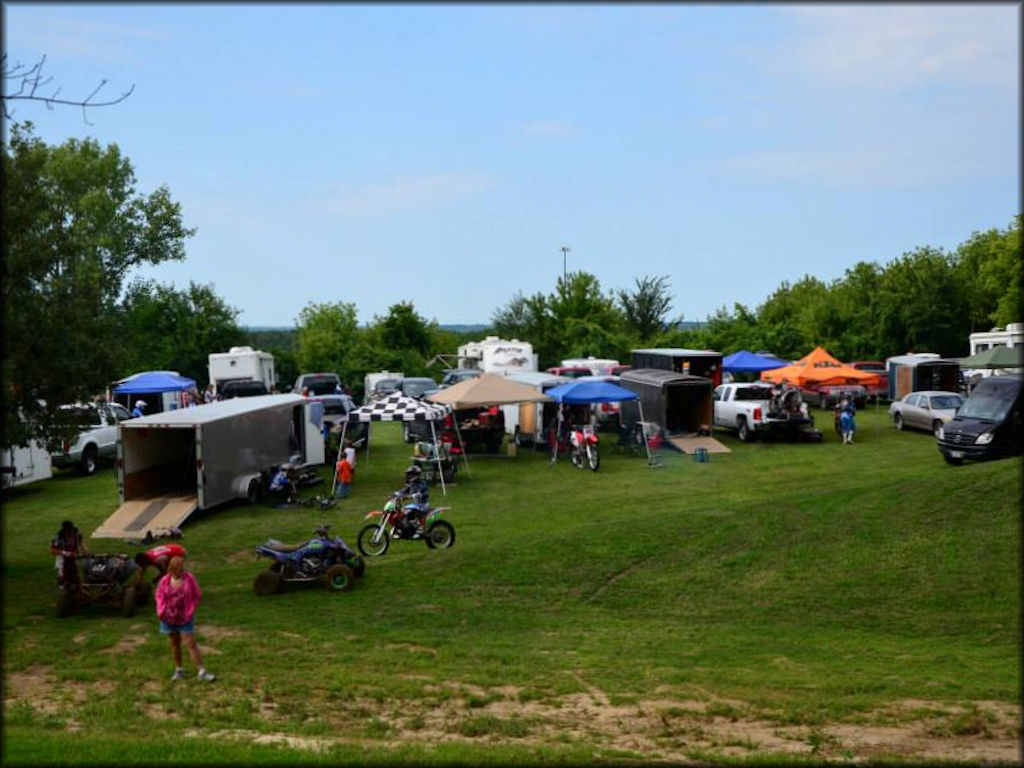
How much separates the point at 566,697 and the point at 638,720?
3.38 ft

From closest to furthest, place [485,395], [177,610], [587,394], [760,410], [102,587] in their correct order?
[177,610] → [102,587] → [485,395] → [587,394] → [760,410]

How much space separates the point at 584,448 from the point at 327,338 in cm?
3257

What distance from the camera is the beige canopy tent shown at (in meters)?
26.1

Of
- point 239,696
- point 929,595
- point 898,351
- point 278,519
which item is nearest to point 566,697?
point 239,696

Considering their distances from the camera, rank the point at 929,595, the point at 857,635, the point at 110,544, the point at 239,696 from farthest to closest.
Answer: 1. the point at 110,544
2. the point at 929,595
3. the point at 857,635
4. the point at 239,696

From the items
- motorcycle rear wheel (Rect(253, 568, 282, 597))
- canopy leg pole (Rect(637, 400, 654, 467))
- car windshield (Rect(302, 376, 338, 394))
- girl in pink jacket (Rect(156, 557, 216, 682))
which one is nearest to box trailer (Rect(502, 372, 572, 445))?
canopy leg pole (Rect(637, 400, 654, 467))

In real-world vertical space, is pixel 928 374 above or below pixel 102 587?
above

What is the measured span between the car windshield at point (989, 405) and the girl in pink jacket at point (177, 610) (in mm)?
19241

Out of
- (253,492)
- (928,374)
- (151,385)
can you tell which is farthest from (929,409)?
(151,385)

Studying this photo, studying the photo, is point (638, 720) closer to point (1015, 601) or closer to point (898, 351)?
point (1015, 601)

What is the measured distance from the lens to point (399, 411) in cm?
2414

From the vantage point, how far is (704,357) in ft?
116

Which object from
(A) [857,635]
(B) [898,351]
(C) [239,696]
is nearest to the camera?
(C) [239,696]

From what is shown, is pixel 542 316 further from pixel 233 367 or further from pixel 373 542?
pixel 373 542
